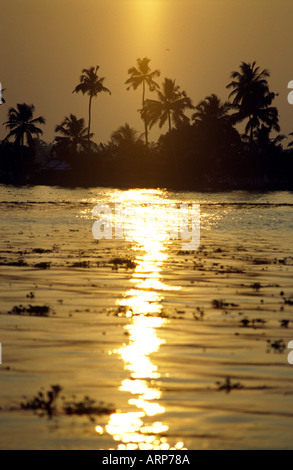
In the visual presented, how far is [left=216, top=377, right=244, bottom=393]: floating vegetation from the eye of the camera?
10562 mm

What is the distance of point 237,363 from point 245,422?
268 centimetres

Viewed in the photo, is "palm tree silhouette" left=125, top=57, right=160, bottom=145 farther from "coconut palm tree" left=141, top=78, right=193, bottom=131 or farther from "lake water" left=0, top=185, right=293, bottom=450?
"lake water" left=0, top=185, right=293, bottom=450

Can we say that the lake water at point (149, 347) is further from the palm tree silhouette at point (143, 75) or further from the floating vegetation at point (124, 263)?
the palm tree silhouette at point (143, 75)

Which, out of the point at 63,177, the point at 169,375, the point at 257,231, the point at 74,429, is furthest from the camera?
the point at 63,177

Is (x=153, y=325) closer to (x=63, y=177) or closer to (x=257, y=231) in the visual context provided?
(x=257, y=231)

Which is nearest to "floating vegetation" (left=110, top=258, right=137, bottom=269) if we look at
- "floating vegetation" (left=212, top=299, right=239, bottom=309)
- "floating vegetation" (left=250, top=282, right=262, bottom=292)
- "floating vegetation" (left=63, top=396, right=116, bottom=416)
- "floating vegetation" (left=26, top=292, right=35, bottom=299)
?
"floating vegetation" (left=250, top=282, right=262, bottom=292)

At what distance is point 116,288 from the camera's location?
64.5 ft

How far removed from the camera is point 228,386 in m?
10.7

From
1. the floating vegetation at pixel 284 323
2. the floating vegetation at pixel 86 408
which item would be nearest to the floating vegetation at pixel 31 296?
the floating vegetation at pixel 284 323

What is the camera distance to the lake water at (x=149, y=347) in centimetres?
905

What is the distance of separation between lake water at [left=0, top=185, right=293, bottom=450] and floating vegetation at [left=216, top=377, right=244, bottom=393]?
43mm

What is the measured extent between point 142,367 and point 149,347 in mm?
1297
